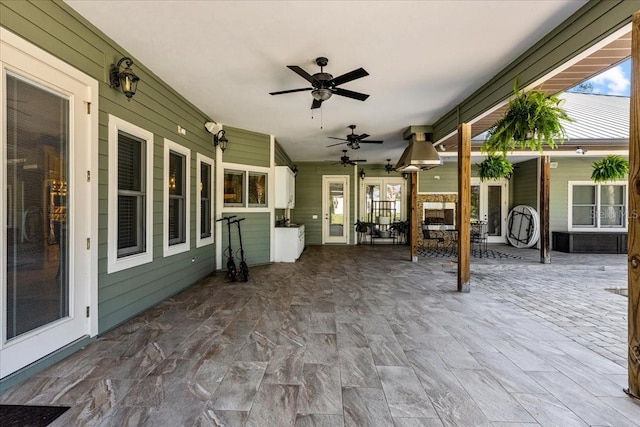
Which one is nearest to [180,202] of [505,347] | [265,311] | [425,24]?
[265,311]

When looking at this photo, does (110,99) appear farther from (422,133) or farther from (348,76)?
(422,133)

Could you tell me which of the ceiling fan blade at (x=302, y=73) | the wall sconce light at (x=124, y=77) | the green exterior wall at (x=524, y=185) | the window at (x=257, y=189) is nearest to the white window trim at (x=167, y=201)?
the wall sconce light at (x=124, y=77)

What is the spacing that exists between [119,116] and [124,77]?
416 millimetres

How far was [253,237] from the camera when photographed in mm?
6863

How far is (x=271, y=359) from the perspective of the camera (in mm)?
2592

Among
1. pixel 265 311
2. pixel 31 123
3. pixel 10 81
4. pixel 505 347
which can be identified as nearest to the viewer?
pixel 10 81

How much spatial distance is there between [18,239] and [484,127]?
6.51 metres

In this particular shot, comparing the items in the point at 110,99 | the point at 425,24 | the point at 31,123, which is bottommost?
the point at 31,123

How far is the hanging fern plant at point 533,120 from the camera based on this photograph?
3232 mm

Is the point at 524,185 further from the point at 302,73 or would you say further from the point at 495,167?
the point at 302,73

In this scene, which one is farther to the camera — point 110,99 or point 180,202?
point 180,202

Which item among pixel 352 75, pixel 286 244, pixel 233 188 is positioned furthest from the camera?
pixel 286 244

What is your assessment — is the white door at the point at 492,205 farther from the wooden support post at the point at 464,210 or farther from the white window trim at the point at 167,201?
the white window trim at the point at 167,201

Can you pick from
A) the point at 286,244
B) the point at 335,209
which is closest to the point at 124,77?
the point at 286,244
